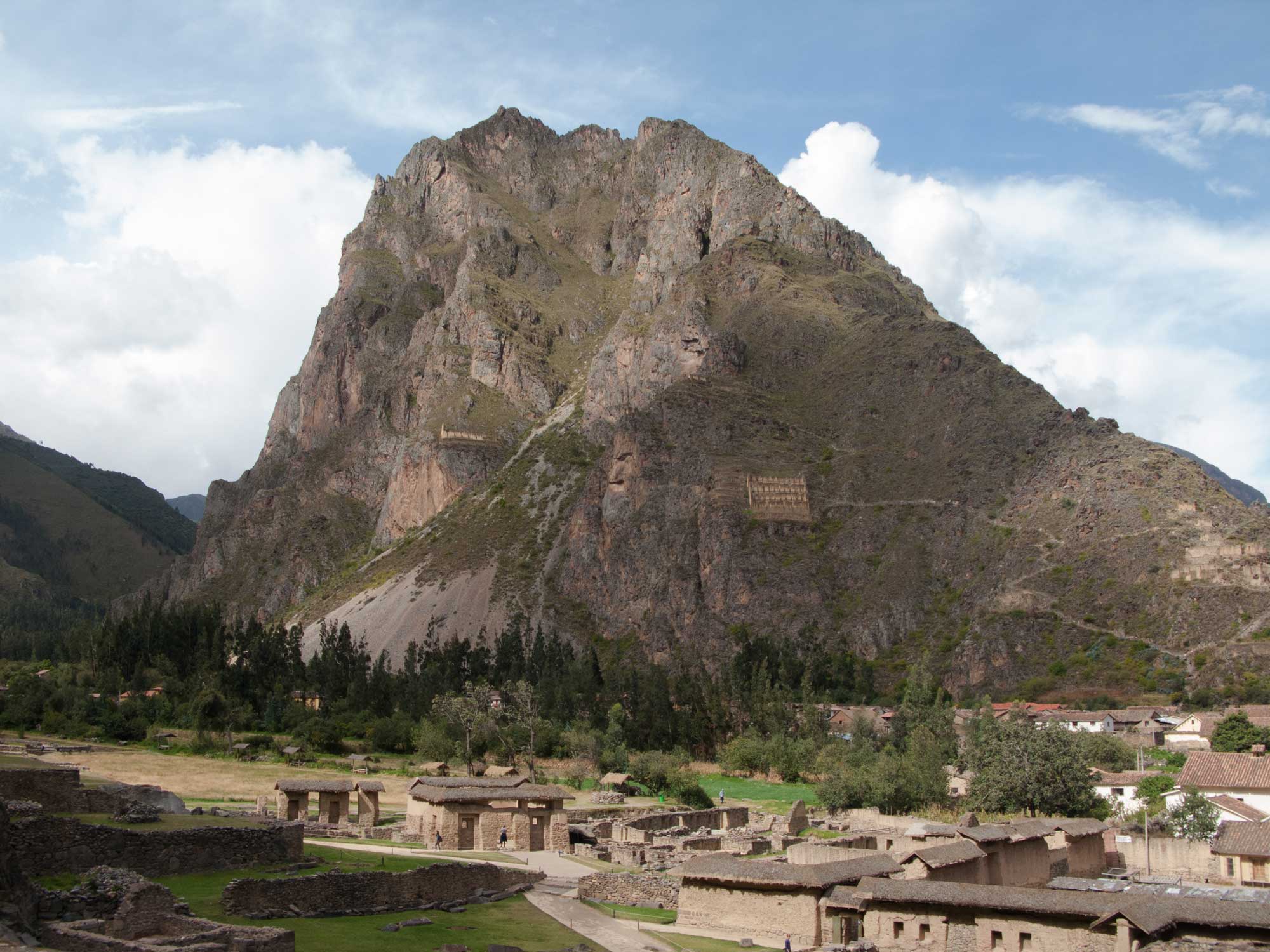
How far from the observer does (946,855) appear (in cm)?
4447

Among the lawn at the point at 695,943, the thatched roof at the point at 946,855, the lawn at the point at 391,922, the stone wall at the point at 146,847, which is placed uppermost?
the stone wall at the point at 146,847

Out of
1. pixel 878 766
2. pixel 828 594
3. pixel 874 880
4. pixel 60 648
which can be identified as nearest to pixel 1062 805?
pixel 878 766

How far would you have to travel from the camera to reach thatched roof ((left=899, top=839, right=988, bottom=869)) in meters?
43.7

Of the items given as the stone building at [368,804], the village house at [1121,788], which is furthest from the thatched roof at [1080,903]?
the village house at [1121,788]

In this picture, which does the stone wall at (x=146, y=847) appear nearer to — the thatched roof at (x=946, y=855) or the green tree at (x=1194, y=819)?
the thatched roof at (x=946, y=855)

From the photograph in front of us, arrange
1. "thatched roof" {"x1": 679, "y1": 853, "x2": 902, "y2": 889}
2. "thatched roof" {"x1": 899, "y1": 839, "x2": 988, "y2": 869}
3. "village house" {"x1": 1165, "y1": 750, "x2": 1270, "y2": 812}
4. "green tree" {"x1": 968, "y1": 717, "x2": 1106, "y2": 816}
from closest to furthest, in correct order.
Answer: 1. "thatched roof" {"x1": 679, "y1": 853, "x2": 902, "y2": 889}
2. "thatched roof" {"x1": 899, "y1": 839, "x2": 988, "y2": 869}
3. "village house" {"x1": 1165, "y1": 750, "x2": 1270, "y2": 812}
4. "green tree" {"x1": 968, "y1": 717, "x2": 1106, "y2": 816}

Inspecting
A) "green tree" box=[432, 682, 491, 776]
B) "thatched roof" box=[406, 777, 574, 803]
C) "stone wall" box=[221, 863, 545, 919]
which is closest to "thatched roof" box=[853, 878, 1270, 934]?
"stone wall" box=[221, 863, 545, 919]

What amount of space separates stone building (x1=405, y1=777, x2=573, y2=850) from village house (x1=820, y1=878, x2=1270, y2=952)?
60.4 feet

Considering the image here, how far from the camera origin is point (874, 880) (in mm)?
41031

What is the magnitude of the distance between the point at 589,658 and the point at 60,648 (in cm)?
6440

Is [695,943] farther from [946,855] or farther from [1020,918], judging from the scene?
[946,855]

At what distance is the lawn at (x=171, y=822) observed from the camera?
Answer: 36.1 metres

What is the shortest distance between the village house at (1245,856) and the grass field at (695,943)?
947 inches

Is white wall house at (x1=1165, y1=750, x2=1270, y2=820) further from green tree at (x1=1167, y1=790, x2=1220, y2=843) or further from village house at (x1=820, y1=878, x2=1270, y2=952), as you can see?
village house at (x1=820, y1=878, x2=1270, y2=952)
